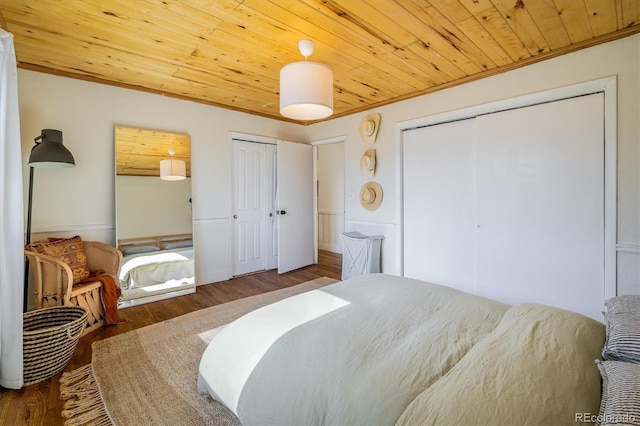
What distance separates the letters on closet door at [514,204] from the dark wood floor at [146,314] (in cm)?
169

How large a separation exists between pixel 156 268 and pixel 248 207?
1519 mm

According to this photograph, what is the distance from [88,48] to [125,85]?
2.75 ft

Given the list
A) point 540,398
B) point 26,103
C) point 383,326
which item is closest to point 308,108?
point 383,326

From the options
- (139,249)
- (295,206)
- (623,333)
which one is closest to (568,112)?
(623,333)

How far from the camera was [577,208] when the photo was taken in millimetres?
2508

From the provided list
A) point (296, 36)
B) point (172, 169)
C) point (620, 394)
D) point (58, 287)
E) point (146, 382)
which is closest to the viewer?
point (620, 394)

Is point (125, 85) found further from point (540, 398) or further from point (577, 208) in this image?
point (577, 208)

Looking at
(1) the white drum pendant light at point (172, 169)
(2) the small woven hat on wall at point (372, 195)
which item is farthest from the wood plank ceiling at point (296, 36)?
(2) the small woven hat on wall at point (372, 195)

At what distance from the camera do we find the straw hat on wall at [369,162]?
3.95m

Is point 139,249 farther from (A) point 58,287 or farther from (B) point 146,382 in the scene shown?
(B) point 146,382

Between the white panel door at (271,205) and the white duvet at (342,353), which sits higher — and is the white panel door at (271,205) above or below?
above

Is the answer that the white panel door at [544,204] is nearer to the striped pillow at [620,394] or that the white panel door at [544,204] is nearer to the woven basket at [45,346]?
the striped pillow at [620,394]

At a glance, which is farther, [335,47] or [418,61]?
[418,61]

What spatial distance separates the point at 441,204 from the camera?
3.42m
